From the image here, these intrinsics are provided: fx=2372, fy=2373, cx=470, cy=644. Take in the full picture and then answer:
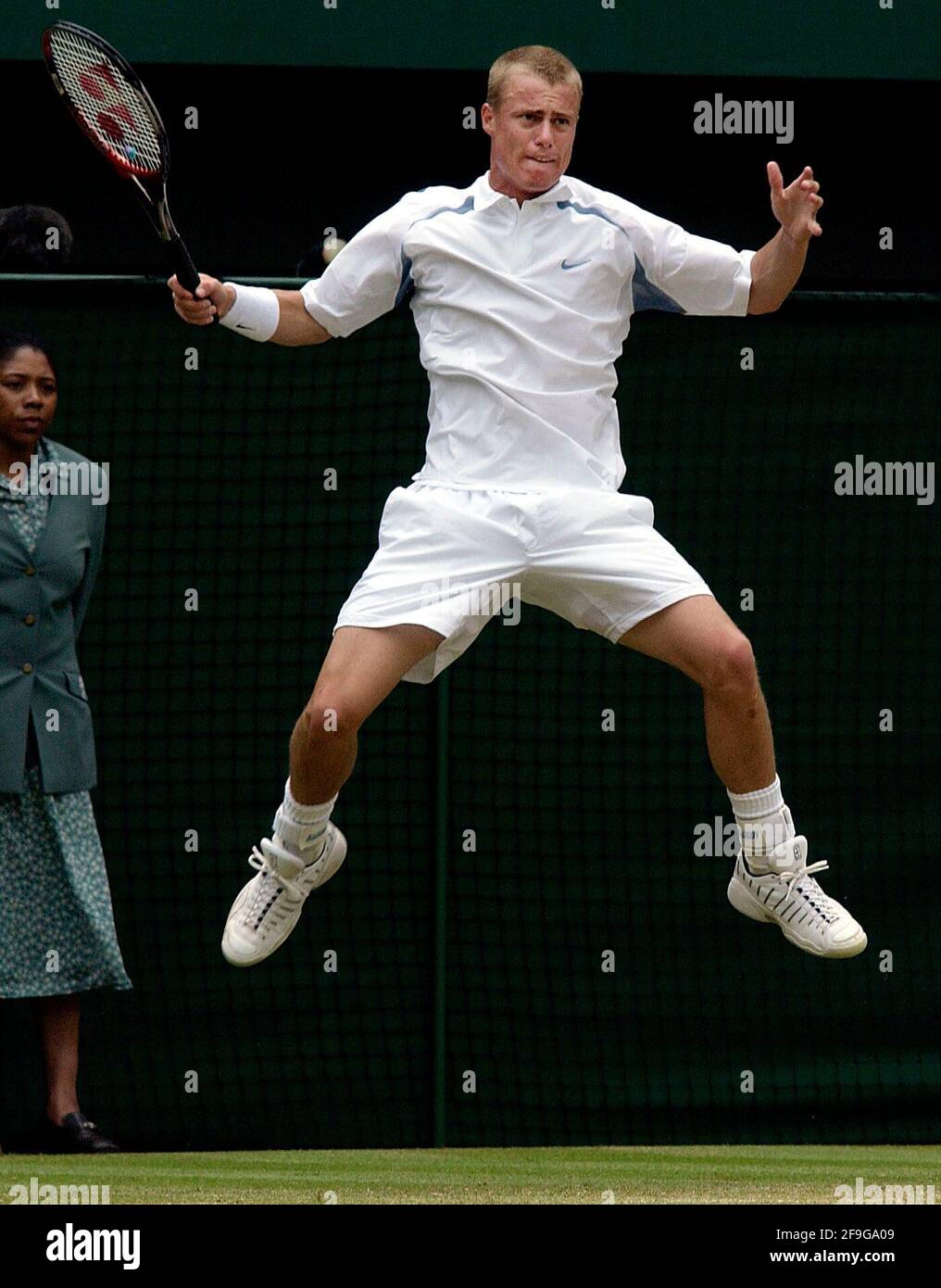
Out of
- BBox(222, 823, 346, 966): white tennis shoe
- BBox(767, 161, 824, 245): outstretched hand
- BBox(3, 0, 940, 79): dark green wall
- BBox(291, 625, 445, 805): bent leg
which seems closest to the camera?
BBox(291, 625, 445, 805): bent leg

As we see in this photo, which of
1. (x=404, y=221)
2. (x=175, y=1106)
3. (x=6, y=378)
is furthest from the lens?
(x=175, y=1106)

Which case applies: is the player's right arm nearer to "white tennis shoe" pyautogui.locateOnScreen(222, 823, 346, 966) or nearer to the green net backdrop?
"white tennis shoe" pyautogui.locateOnScreen(222, 823, 346, 966)

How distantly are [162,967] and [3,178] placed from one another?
307 centimetres

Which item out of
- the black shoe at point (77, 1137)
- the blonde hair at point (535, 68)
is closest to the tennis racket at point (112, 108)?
the blonde hair at point (535, 68)

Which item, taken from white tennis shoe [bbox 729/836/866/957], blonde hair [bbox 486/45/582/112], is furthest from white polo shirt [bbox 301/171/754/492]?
white tennis shoe [bbox 729/836/866/957]

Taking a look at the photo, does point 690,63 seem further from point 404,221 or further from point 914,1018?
point 914,1018

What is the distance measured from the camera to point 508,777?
25.8ft

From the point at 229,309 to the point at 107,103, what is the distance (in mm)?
649

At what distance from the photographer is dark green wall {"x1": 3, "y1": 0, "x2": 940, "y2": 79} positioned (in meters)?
8.08

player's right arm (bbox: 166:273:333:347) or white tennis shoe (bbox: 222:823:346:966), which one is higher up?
player's right arm (bbox: 166:273:333:347)

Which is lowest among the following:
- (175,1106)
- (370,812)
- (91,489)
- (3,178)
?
(175,1106)

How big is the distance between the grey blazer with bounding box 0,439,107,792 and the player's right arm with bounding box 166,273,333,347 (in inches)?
53.9

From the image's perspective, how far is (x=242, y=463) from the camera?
7.82 meters

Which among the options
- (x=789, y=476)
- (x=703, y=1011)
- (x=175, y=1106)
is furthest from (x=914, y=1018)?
(x=175, y=1106)
